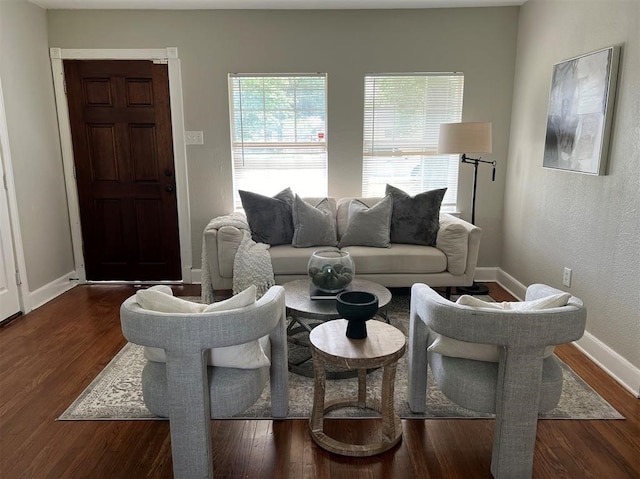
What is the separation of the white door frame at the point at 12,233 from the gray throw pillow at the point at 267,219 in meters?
1.72

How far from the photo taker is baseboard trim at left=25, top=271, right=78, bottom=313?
12.1 feet

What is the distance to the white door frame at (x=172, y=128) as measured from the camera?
3.99m

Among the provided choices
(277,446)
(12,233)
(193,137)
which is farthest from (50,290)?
(277,446)

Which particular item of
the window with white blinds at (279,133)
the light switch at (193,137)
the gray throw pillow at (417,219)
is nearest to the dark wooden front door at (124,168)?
the light switch at (193,137)

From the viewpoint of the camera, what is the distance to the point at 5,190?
3.41m

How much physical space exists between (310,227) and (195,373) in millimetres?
2157

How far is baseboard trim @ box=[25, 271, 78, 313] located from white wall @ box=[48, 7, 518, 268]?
1492 millimetres

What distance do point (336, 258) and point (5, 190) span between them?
8.53 ft

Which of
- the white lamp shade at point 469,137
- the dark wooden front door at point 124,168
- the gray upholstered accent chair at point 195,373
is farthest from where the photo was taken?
the dark wooden front door at point 124,168

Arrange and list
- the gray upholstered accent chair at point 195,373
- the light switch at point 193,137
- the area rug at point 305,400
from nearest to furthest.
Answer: the gray upholstered accent chair at point 195,373
the area rug at point 305,400
the light switch at point 193,137

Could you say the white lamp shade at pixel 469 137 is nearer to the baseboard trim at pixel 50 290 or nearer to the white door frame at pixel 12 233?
the white door frame at pixel 12 233

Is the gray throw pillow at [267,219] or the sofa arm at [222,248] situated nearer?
the sofa arm at [222,248]

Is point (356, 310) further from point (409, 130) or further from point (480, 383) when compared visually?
point (409, 130)

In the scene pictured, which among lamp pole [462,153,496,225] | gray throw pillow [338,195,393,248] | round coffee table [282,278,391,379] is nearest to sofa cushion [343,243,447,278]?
gray throw pillow [338,195,393,248]
